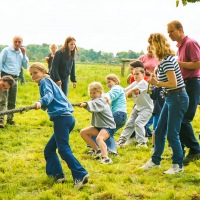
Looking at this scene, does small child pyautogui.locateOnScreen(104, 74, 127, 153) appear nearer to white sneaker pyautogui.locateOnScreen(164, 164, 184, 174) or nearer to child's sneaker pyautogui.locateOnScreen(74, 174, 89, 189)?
white sneaker pyautogui.locateOnScreen(164, 164, 184, 174)

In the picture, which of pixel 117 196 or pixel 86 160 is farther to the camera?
pixel 86 160

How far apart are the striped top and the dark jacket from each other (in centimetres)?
396

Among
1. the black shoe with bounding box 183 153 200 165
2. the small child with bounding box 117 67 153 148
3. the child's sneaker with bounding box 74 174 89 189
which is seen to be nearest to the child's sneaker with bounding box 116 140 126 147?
the small child with bounding box 117 67 153 148

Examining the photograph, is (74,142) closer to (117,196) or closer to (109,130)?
(109,130)

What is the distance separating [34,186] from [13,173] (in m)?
0.76

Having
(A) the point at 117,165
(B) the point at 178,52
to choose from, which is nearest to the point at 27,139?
(A) the point at 117,165

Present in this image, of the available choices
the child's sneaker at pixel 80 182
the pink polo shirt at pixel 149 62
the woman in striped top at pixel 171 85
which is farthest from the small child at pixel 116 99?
the child's sneaker at pixel 80 182

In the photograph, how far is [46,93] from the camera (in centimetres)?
531

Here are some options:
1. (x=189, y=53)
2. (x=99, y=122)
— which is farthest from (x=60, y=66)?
(x=189, y=53)

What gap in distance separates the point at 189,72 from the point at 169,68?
0.69m

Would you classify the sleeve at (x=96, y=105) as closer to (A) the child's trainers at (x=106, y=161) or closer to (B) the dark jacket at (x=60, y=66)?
(A) the child's trainers at (x=106, y=161)

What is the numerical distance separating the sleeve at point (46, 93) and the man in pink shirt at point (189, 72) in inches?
76.0

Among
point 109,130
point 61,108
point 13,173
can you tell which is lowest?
point 13,173

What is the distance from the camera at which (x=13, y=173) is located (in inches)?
247
